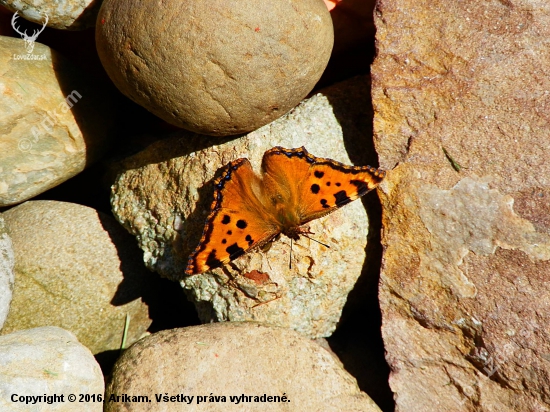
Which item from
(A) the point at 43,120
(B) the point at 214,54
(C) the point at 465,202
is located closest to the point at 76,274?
(A) the point at 43,120

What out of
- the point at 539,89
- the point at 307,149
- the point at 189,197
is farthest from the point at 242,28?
the point at 539,89

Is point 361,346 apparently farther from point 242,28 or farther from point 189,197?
point 242,28

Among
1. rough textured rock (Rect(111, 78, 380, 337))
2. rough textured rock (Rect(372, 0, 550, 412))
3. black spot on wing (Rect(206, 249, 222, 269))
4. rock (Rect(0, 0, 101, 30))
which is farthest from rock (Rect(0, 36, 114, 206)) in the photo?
rough textured rock (Rect(372, 0, 550, 412))

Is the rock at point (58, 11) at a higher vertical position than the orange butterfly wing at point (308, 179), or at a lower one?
higher

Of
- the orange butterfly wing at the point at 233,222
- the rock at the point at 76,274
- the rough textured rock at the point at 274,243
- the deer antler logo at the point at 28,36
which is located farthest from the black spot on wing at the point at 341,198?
the deer antler logo at the point at 28,36

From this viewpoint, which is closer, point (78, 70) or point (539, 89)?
point (539, 89)

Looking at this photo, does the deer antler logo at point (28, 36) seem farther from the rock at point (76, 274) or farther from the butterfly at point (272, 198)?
the butterfly at point (272, 198)

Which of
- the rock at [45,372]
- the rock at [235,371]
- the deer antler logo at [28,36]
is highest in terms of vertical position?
the deer antler logo at [28,36]
